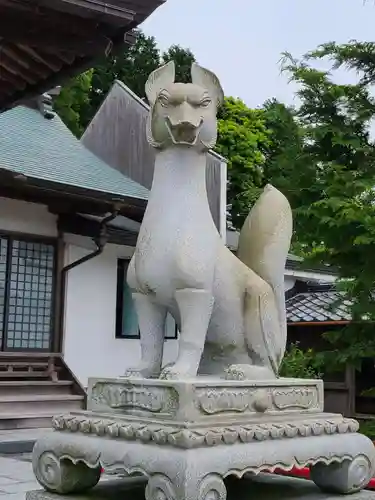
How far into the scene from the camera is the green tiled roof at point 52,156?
1055cm

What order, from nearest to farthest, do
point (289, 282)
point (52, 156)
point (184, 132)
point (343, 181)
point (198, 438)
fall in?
point (198, 438)
point (184, 132)
point (343, 181)
point (52, 156)
point (289, 282)

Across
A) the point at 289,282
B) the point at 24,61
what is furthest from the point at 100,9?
the point at 289,282

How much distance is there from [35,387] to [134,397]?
23.1ft

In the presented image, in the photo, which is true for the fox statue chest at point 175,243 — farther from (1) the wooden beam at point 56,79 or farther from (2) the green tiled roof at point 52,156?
(2) the green tiled roof at point 52,156

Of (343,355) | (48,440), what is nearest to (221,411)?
(48,440)

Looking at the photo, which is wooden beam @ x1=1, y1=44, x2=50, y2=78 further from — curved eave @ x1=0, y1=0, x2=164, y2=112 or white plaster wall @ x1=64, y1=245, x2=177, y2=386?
white plaster wall @ x1=64, y1=245, x2=177, y2=386

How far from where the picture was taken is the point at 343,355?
723 centimetres

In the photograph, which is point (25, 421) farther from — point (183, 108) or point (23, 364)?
point (183, 108)

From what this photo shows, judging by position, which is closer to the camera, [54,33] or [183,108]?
[183,108]

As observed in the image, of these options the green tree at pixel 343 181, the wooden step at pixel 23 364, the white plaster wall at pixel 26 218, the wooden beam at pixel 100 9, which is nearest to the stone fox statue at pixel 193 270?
the wooden beam at pixel 100 9

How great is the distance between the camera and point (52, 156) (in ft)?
38.0

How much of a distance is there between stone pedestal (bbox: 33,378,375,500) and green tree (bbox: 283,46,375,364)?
12.4 ft

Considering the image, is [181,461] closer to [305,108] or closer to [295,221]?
[295,221]

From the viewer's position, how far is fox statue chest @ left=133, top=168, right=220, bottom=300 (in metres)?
2.99
